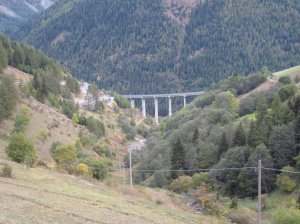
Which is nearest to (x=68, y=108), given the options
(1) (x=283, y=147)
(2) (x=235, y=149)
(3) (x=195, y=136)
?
(3) (x=195, y=136)

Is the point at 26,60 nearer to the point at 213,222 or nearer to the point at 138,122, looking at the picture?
the point at 138,122

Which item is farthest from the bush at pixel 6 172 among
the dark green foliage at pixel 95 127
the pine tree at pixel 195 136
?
the dark green foliage at pixel 95 127

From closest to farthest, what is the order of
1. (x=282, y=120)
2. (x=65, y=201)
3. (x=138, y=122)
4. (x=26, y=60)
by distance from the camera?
(x=65, y=201) → (x=282, y=120) → (x=26, y=60) → (x=138, y=122)

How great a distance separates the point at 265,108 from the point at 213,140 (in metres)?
8.90

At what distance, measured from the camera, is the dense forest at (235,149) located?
5822 centimetres

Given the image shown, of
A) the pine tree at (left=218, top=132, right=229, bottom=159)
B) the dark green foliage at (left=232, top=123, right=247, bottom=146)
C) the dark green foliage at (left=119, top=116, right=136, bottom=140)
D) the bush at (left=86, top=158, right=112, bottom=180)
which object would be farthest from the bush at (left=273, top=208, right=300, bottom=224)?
the dark green foliage at (left=119, top=116, right=136, bottom=140)

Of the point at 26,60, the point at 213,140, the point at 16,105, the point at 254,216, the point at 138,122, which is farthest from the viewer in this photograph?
the point at 138,122

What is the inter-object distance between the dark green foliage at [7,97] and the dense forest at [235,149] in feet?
68.1

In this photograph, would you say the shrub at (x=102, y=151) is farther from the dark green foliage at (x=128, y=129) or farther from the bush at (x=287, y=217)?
the bush at (x=287, y=217)

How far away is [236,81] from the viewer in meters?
112

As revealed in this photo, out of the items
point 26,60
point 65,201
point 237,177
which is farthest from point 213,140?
point 26,60

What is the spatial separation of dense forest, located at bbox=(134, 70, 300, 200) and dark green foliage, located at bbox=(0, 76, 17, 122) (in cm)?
2077

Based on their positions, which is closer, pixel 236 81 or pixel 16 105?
pixel 16 105

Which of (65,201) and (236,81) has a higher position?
(236,81)
